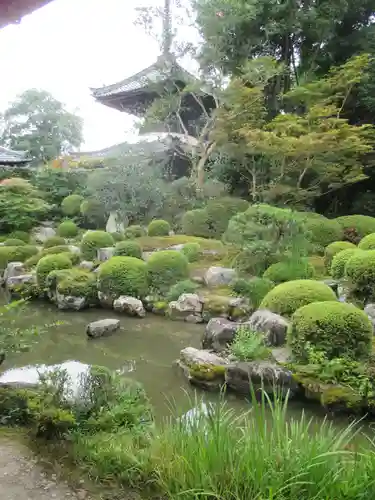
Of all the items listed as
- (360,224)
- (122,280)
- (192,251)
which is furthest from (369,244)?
(122,280)

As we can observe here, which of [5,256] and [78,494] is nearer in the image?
[78,494]

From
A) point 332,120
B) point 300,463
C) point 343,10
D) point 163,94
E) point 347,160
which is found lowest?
point 300,463

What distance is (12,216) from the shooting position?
584 inches

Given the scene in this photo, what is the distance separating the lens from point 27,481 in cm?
242

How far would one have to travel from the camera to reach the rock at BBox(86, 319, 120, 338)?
6844 mm

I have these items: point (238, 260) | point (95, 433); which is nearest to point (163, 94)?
point (238, 260)

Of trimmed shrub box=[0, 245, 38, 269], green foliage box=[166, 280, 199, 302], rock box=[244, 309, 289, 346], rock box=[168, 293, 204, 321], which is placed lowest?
rock box=[168, 293, 204, 321]

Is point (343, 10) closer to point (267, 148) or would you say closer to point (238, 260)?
point (267, 148)

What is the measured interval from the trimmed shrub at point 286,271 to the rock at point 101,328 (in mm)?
2769

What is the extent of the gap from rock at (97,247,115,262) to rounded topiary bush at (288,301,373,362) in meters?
6.29

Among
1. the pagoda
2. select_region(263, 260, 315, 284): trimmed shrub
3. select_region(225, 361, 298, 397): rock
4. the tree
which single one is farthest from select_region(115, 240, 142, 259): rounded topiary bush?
the tree

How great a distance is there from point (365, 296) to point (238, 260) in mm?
2731

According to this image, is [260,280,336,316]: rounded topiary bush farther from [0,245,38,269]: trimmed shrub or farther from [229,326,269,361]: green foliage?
[0,245,38,269]: trimmed shrub

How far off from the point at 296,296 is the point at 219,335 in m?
1.22
